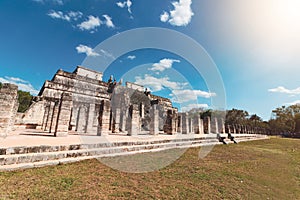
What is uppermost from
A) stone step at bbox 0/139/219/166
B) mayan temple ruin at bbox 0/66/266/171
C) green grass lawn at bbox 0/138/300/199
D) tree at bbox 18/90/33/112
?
tree at bbox 18/90/33/112

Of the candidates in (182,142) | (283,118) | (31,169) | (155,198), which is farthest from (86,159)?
(283,118)

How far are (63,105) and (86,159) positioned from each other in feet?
15.8

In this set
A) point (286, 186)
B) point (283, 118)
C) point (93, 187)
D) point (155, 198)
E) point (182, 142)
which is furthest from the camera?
point (283, 118)

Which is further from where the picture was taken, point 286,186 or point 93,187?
point 286,186

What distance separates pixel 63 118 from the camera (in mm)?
8289

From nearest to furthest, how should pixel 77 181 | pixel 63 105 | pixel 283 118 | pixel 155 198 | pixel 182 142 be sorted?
pixel 155 198 → pixel 77 181 → pixel 63 105 → pixel 182 142 → pixel 283 118

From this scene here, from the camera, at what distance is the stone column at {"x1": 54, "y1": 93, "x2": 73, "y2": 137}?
8.08 metres

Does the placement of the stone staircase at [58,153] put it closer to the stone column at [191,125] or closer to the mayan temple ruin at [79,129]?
the mayan temple ruin at [79,129]

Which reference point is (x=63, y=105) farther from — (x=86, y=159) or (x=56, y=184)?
(x=56, y=184)

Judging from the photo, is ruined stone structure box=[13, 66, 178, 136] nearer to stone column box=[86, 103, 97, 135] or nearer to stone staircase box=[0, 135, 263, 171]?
stone column box=[86, 103, 97, 135]

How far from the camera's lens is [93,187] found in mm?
3062

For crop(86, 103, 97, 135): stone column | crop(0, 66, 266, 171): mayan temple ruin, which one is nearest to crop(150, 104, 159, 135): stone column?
crop(0, 66, 266, 171): mayan temple ruin

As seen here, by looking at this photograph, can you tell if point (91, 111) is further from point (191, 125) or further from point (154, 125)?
point (191, 125)

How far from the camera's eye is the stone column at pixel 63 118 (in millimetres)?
8078
